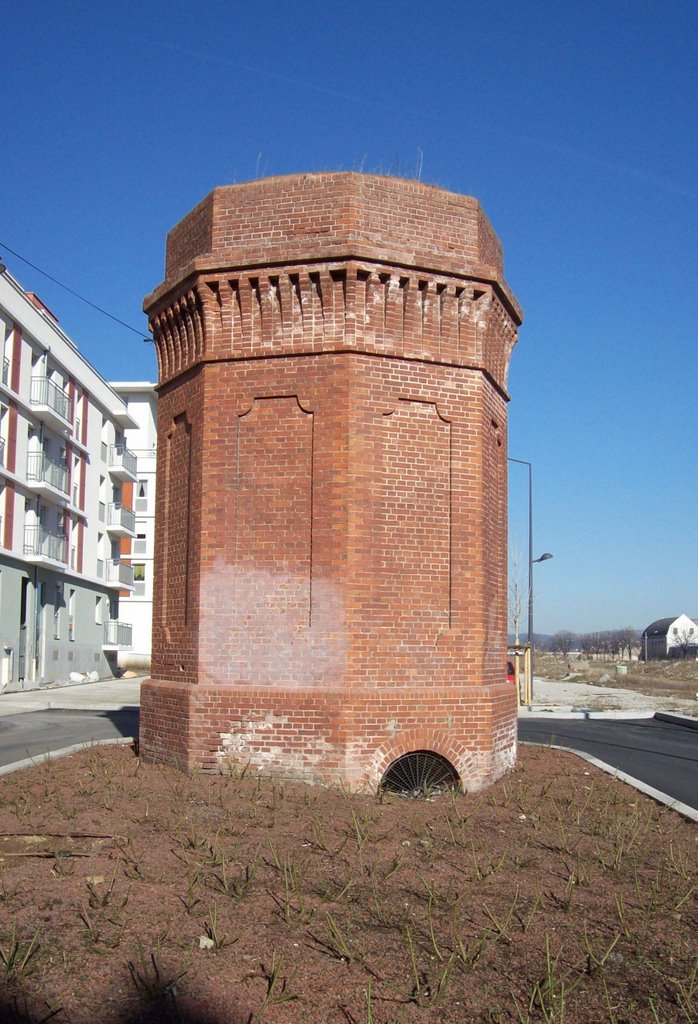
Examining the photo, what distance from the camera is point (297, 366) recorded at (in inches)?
444

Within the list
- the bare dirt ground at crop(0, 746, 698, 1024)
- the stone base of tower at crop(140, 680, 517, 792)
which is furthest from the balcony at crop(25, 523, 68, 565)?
the bare dirt ground at crop(0, 746, 698, 1024)

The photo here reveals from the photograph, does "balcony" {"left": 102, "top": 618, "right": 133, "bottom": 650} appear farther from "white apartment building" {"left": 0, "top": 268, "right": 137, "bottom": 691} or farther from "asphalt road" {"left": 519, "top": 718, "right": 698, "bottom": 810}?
"asphalt road" {"left": 519, "top": 718, "right": 698, "bottom": 810}

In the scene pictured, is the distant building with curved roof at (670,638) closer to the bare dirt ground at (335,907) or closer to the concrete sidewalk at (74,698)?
the concrete sidewalk at (74,698)

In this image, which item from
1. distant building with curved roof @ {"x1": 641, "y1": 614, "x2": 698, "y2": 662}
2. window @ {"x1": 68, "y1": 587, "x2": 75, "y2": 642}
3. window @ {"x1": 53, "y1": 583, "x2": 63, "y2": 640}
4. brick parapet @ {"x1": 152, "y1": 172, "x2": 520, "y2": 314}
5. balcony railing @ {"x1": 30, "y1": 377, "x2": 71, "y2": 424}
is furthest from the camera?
distant building with curved roof @ {"x1": 641, "y1": 614, "x2": 698, "y2": 662}

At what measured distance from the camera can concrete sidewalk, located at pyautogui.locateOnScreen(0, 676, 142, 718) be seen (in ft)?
86.4

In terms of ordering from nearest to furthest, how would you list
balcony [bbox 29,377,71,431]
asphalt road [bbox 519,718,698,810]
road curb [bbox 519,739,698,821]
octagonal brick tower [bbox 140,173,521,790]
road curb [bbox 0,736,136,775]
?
road curb [bbox 519,739,698,821] → octagonal brick tower [bbox 140,173,521,790] → road curb [bbox 0,736,136,775] → asphalt road [bbox 519,718,698,810] → balcony [bbox 29,377,71,431]

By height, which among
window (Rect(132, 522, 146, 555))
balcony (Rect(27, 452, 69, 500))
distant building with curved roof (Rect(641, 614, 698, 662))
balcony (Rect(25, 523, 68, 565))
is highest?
balcony (Rect(27, 452, 69, 500))

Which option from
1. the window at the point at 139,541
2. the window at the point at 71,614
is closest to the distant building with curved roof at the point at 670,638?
the window at the point at 139,541

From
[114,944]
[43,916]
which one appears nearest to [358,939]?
[114,944]

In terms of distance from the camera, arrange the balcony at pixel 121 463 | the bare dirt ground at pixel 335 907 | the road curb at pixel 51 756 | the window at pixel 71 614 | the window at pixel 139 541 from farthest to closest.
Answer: the window at pixel 139 541
the balcony at pixel 121 463
the window at pixel 71 614
the road curb at pixel 51 756
the bare dirt ground at pixel 335 907

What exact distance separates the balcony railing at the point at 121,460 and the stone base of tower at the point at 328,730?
3646 cm

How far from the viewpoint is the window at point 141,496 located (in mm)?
56062

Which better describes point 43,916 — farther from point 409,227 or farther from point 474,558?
point 409,227

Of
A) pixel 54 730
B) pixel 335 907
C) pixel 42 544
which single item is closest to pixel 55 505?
pixel 42 544
